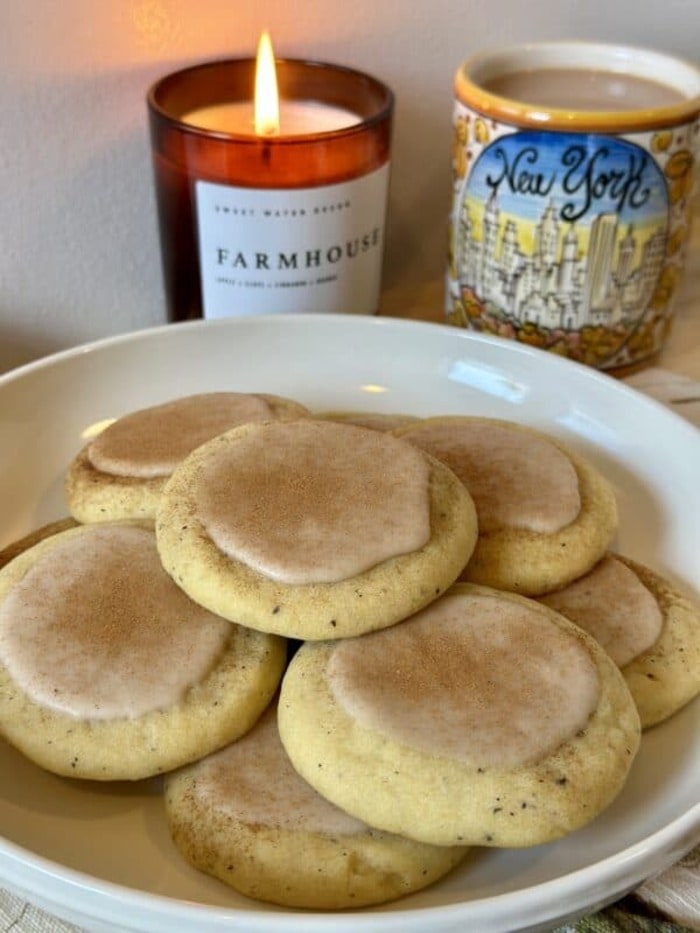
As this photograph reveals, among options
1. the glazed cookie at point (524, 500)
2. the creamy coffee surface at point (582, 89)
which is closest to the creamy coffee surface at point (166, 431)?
the glazed cookie at point (524, 500)

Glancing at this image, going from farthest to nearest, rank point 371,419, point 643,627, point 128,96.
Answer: point 128,96 < point 371,419 < point 643,627

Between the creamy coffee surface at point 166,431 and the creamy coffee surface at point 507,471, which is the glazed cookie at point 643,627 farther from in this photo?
the creamy coffee surface at point 166,431

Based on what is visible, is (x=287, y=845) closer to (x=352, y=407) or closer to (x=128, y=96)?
(x=352, y=407)

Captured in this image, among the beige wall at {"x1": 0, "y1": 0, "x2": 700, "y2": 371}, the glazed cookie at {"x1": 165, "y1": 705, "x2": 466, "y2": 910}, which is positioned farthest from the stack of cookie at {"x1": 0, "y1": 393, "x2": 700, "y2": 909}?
the beige wall at {"x1": 0, "y1": 0, "x2": 700, "y2": 371}

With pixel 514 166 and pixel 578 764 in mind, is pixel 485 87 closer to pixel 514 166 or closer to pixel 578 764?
pixel 514 166

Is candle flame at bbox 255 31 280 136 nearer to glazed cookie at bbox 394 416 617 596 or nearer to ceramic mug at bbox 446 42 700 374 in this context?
ceramic mug at bbox 446 42 700 374

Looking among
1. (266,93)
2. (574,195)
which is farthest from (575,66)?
(266,93)

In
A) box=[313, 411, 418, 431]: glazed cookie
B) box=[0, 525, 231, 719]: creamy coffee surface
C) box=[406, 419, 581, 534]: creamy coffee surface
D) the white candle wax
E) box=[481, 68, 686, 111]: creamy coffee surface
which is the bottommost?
box=[313, 411, 418, 431]: glazed cookie
